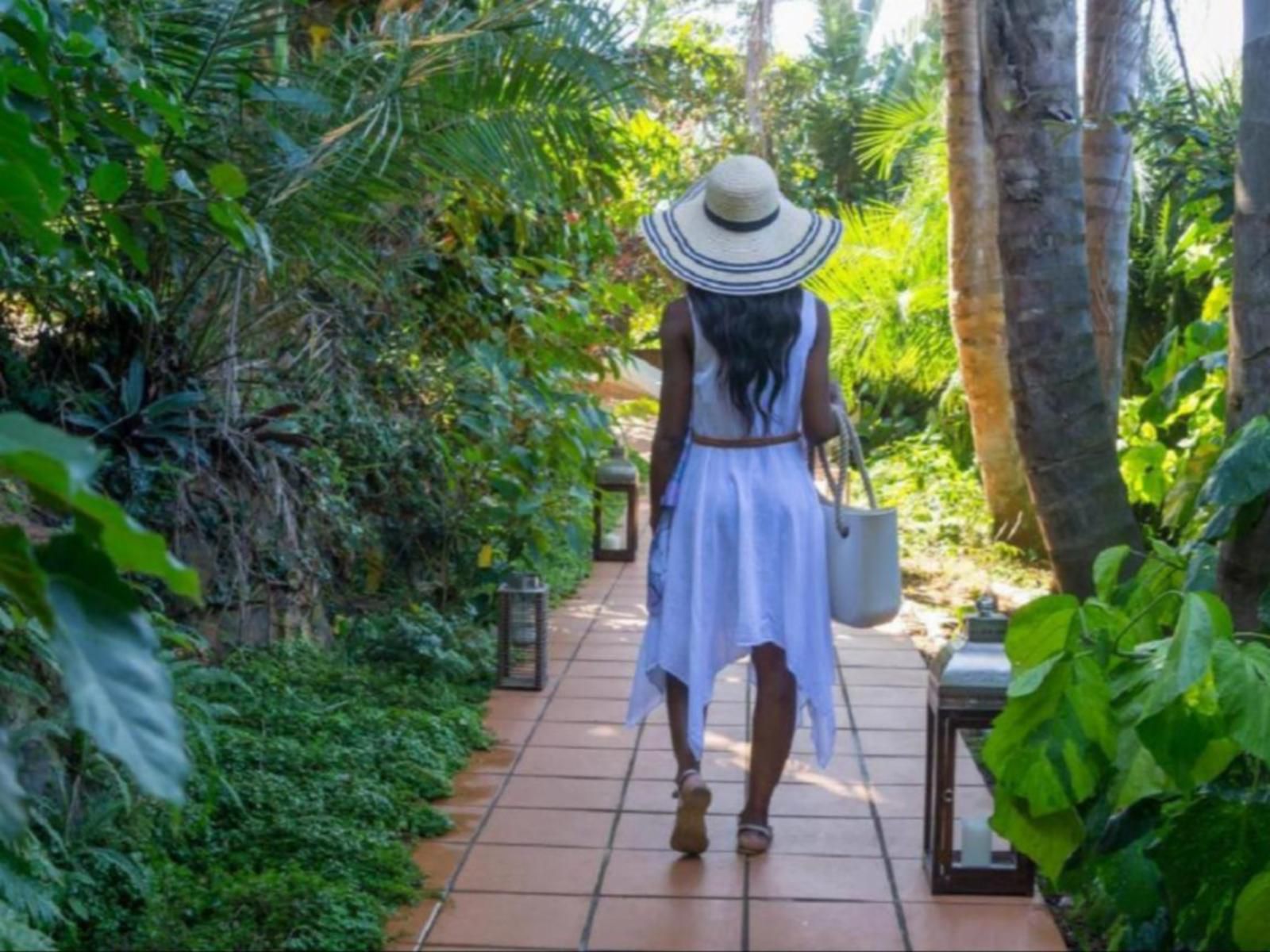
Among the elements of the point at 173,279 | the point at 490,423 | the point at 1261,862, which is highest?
the point at 173,279

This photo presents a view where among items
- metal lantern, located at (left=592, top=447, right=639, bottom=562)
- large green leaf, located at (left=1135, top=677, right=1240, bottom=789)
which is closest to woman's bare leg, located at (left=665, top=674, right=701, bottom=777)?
large green leaf, located at (left=1135, top=677, right=1240, bottom=789)

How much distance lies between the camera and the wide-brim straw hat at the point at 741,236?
4.54 m

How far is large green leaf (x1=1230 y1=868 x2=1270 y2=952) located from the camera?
2.89 metres

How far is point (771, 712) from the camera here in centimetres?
462

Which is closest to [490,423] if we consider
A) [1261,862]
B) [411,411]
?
[411,411]

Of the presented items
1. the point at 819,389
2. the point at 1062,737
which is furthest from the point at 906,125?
the point at 1062,737

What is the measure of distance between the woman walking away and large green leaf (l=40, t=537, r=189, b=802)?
11.6ft

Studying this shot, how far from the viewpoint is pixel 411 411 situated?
756 cm

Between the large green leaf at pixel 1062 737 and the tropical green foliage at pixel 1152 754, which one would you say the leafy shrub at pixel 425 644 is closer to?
the tropical green foliage at pixel 1152 754

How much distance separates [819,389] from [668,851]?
50.6 inches

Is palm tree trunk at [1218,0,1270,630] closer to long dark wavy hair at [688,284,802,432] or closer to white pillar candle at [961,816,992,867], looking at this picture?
white pillar candle at [961,816,992,867]

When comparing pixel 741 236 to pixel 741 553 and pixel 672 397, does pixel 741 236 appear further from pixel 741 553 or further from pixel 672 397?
pixel 741 553

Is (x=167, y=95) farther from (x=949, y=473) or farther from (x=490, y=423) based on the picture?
(x=949, y=473)

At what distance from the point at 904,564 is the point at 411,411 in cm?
360
